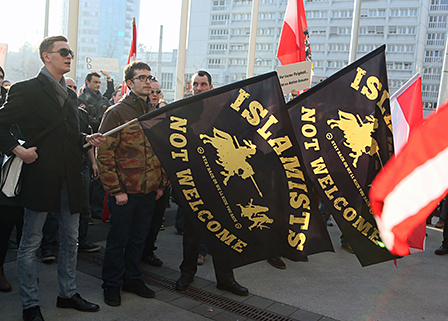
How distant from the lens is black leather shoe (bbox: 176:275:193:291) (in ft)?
14.0

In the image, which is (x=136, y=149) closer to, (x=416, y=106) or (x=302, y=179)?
(x=302, y=179)

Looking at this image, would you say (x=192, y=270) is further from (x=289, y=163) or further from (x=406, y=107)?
(x=406, y=107)

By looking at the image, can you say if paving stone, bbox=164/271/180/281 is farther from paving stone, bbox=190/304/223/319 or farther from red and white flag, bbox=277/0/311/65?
red and white flag, bbox=277/0/311/65

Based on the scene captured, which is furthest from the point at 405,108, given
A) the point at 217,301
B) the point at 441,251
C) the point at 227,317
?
the point at 227,317

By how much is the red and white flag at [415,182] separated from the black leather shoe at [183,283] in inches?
117

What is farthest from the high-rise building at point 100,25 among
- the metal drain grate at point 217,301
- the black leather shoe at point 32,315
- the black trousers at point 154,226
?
the black leather shoe at point 32,315

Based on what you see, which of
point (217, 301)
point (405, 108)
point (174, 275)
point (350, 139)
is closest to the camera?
point (350, 139)

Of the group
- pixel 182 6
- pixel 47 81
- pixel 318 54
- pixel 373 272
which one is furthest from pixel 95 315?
pixel 318 54

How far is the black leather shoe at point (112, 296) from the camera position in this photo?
12.5 feet

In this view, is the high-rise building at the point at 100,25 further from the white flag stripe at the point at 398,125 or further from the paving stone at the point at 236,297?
the paving stone at the point at 236,297

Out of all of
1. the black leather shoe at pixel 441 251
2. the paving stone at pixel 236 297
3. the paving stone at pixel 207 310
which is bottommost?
the black leather shoe at pixel 441 251

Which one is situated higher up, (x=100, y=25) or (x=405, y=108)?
(x=100, y=25)

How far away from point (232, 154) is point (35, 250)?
1.73 m

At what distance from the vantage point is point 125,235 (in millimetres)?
3957
